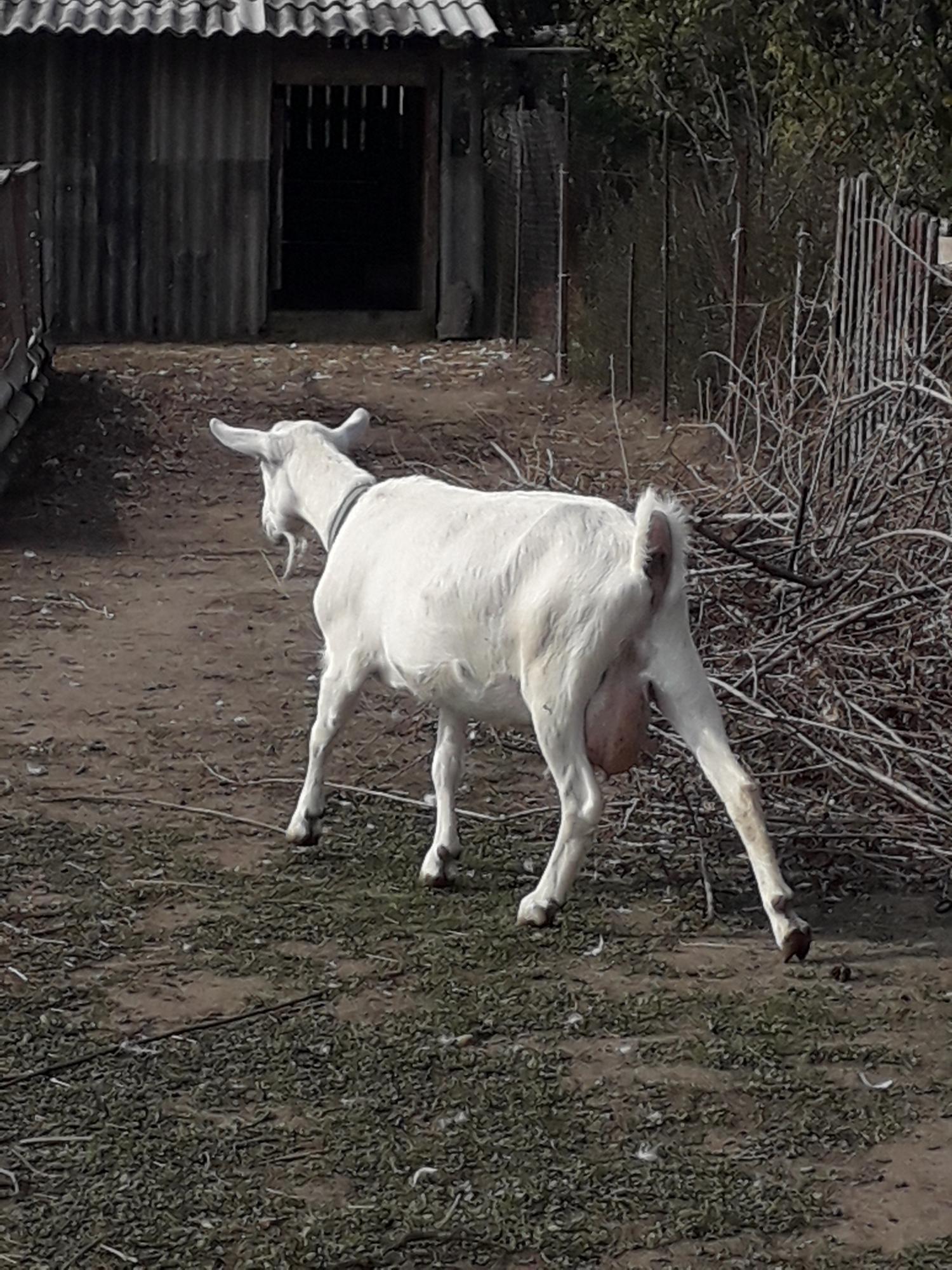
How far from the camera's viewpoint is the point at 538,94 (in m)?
18.4

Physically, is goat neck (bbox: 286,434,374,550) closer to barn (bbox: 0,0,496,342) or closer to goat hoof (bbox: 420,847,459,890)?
goat hoof (bbox: 420,847,459,890)

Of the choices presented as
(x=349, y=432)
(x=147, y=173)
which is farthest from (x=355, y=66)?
(x=349, y=432)

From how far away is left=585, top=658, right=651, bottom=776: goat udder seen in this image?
16.4 feet

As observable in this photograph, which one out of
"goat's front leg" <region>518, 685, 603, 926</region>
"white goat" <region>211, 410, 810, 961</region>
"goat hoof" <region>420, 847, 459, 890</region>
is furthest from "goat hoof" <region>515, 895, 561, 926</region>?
"goat hoof" <region>420, 847, 459, 890</region>

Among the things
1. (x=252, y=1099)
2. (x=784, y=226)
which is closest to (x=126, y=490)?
(x=784, y=226)

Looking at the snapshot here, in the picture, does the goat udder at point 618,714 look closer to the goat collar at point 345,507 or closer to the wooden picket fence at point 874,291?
the goat collar at point 345,507

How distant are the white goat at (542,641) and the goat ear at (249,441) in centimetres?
69

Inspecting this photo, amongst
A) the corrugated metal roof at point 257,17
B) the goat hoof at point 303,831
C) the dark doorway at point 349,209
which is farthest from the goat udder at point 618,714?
the dark doorway at point 349,209

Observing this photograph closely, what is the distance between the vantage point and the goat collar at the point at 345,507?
19.5 ft

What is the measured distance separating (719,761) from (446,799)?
101 centimetres

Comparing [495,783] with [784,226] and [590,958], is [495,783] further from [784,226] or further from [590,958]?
[784,226]

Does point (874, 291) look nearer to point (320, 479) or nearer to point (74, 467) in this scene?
point (320, 479)

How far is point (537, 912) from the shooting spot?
5.17 meters

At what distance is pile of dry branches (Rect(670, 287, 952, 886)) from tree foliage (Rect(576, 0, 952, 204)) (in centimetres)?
518
